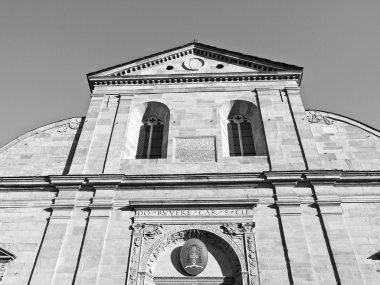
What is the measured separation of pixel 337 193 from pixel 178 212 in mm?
5312

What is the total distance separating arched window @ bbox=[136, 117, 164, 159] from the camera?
15852mm

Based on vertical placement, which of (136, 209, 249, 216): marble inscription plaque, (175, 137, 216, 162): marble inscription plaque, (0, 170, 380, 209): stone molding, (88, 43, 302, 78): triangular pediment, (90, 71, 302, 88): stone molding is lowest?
(136, 209, 249, 216): marble inscription plaque

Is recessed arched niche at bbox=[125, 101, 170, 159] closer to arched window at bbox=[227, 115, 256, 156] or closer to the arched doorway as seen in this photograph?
arched window at bbox=[227, 115, 256, 156]

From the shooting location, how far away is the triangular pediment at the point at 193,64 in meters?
18.4

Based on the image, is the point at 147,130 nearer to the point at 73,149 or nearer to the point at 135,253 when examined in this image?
the point at 73,149

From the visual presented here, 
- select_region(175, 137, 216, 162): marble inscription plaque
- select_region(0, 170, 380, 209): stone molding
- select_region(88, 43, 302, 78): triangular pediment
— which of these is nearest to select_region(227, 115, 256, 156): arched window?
select_region(175, 137, 216, 162): marble inscription plaque

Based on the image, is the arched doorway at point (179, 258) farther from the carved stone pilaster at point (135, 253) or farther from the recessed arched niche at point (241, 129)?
the recessed arched niche at point (241, 129)

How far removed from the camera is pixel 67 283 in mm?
11180

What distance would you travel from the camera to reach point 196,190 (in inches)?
526

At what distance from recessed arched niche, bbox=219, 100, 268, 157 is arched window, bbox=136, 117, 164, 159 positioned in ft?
8.79

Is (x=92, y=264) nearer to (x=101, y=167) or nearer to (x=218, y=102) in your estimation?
(x=101, y=167)

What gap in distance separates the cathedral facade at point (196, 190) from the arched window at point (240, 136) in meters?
0.07

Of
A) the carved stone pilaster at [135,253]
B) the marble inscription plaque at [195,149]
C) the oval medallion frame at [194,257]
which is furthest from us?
the marble inscription plaque at [195,149]

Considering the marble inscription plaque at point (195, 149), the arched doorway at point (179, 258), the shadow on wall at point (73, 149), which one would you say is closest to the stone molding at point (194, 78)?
the shadow on wall at point (73, 149)
